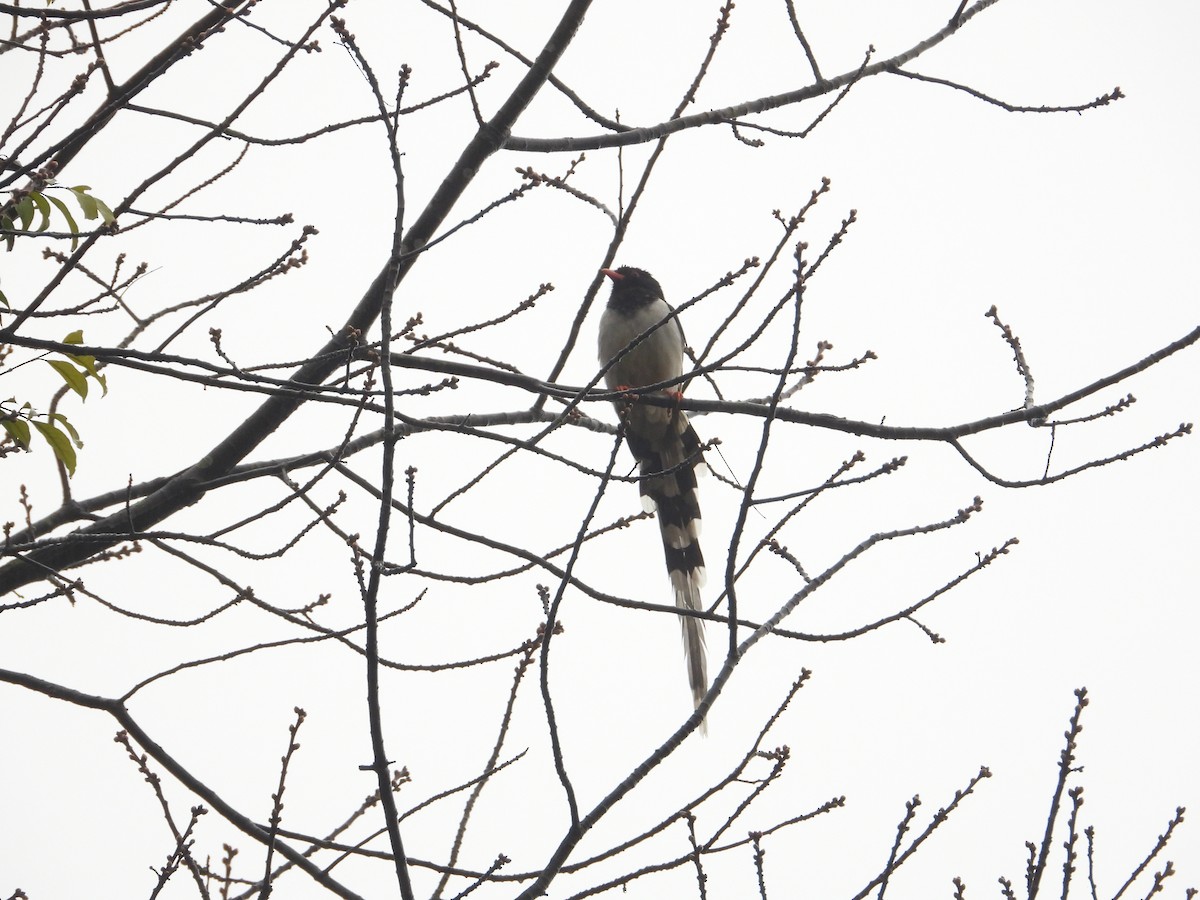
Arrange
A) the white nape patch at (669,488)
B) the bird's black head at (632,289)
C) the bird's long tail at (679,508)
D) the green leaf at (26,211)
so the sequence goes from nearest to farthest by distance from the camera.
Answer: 1. the green leaf at (26,211)
2. the bird's long tail at (679,508)
3. the white nape patch at (669,488)
4. the bird's black head at (632,289)

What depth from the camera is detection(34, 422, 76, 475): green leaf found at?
235cm

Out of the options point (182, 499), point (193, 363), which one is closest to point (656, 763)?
point (193, 363)

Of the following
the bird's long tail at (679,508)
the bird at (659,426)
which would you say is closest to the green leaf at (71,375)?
the bird at (659,426)

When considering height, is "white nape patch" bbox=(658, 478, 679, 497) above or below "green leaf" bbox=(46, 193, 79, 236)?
above

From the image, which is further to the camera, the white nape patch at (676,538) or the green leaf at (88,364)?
the white nape patch at (676,538)

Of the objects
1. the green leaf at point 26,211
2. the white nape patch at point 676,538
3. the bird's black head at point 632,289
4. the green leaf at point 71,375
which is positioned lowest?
the green leaf at point 71,375

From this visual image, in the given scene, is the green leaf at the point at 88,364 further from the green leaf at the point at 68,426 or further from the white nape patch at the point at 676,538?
the white nape patch at the point at 676,538

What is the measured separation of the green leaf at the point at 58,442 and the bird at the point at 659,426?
2.55 metres

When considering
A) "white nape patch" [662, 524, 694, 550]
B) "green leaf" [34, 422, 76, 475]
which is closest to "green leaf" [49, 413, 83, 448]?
"green leaf" [34, 422, 76, 475]

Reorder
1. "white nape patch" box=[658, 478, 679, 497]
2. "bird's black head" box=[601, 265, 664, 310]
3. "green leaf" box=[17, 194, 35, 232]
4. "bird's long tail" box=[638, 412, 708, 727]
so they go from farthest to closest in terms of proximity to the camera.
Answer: "bird's black head" box=[601, 265, 664, 310] < "white nape patch" box=[658, 478, 679, 497] < "bird's long tail" box=[638, 412, 708, 727] < "green leaf" box=[17, 194, 35, 232]

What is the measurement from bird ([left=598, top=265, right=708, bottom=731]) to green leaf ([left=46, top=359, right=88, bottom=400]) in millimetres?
2581

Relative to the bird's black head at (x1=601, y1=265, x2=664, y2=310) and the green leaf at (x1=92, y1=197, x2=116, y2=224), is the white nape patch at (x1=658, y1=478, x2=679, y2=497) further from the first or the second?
the green leaf at (x1=92, y1=197, x2=116, y2=224)

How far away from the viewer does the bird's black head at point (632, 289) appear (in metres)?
5.87

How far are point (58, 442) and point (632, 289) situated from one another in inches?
154
